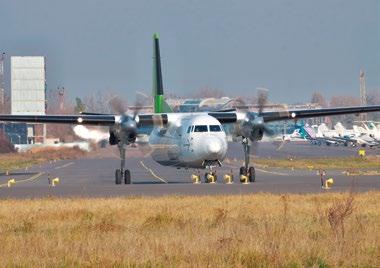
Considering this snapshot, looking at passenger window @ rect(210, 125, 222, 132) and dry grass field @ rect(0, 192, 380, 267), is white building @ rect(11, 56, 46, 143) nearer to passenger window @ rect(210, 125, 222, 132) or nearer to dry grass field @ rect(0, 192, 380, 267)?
passenger window @ rect(210, 125, 222, 132)

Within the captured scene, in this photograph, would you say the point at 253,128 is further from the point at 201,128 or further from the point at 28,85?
the point at 28,85

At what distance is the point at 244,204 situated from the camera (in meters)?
30.5

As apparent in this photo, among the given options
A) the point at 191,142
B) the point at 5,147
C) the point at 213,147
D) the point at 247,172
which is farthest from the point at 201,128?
the point at 5,147

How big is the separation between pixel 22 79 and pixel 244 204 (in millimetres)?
83365

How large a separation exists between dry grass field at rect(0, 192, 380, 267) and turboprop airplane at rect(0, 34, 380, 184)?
12.6 meters

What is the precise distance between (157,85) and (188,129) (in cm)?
1006

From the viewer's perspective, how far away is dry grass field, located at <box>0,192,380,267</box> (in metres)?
16.8

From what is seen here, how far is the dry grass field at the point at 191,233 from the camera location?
16.8 metres

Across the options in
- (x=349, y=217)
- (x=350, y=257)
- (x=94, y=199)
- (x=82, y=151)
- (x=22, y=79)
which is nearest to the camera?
(x=350, y=257)

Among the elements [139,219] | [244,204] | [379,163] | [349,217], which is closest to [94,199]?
[244,204]

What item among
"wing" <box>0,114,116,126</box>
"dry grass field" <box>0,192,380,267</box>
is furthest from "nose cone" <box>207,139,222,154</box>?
"dry grass field" <box>0,192,380,267</box>

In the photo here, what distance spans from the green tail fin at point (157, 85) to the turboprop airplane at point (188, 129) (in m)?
3.85

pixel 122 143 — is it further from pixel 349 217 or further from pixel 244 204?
pixel 349 217

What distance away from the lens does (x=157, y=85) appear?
56.0 meters
